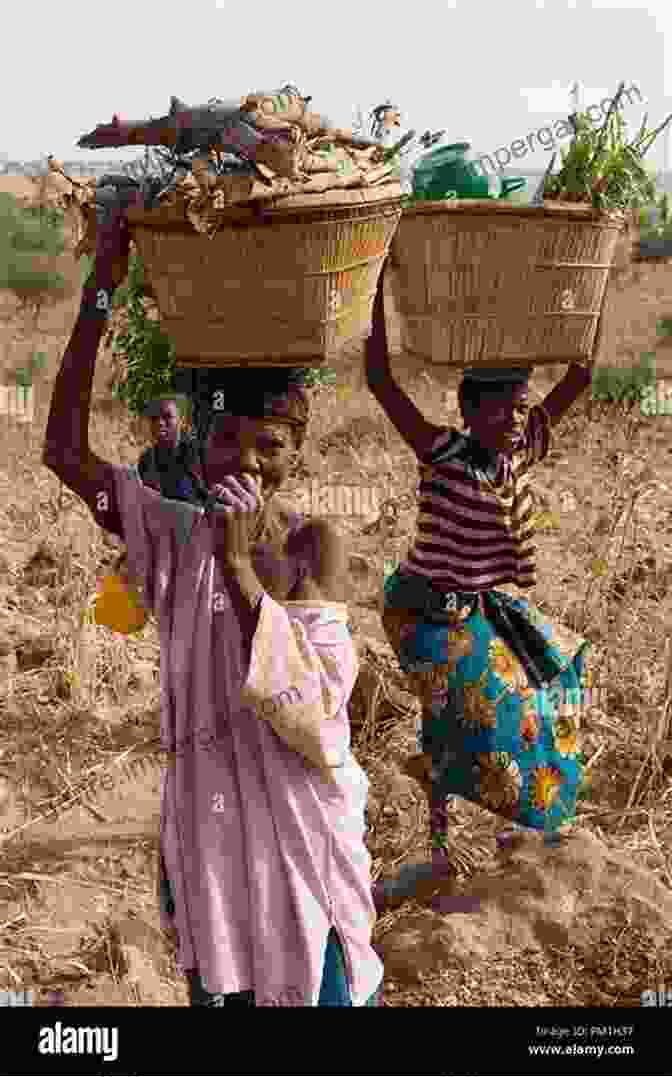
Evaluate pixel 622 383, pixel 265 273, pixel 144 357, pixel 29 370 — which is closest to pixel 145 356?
pixel 144 357

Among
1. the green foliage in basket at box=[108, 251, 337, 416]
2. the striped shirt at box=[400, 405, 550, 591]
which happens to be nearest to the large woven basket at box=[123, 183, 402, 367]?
the striped shirt at box=[400, 405, 550, 591]

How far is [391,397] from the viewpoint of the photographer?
3391 millimetres

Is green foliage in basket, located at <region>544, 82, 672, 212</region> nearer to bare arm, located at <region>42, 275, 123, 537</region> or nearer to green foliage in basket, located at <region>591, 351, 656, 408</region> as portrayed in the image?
bare arm, located at <region>42, 275, 123, 537</region>

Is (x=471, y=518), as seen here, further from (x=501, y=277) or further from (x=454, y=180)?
(x=454, y=180)

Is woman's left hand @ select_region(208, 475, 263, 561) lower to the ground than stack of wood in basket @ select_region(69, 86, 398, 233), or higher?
lower

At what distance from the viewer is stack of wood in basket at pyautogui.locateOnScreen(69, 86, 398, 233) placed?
2.46 m

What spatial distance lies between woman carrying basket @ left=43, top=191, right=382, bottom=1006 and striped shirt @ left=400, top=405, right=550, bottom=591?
0.76 metres

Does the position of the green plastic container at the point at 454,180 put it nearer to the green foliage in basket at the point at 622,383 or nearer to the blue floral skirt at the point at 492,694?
the blue floral skirt at the point at 492,694

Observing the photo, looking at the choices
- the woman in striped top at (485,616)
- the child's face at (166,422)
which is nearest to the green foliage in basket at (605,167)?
the woman in striped top at (485,616)

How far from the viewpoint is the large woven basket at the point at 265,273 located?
2.53 meters

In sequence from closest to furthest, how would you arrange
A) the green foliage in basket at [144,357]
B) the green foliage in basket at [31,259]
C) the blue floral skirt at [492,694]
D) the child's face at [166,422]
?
the child's face at [166,422] → the blue floral skirt at [492,694] → the green foliage in basket at [144,357] → the green foliage in basket at [31,259]

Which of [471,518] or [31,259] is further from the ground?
[31,259]

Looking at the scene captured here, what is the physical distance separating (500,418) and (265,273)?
0.97 meters

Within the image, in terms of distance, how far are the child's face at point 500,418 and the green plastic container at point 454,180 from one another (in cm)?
48
